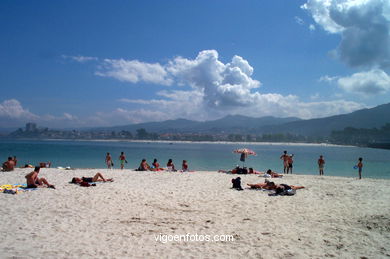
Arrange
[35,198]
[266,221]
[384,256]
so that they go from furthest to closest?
[35,198], [266,221], [384,256]

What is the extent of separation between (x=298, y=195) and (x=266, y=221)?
4330 millimetres

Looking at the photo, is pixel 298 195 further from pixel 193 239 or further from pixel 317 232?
pixel 193 239

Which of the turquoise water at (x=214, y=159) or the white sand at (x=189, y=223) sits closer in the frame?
the white sand at (x=189, y=223)

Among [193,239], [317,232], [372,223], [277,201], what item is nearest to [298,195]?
[277,201]

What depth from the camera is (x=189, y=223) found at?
7516 millimetres

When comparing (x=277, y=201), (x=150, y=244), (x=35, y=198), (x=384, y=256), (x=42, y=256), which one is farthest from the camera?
(x=277, y=201)

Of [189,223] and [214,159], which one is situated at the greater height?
[189,223]

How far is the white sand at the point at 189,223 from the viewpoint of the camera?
5.68 meters

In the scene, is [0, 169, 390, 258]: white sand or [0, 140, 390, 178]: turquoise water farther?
[0, 140, 390, 178]: turquoise water

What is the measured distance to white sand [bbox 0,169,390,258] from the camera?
Result: 18.6ft

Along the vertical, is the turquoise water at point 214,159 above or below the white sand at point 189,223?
below

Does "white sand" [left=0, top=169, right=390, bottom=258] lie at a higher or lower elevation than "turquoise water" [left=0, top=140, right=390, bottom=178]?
higher

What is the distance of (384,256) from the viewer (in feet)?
18.3

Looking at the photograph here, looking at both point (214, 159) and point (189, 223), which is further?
point (214, 159)
